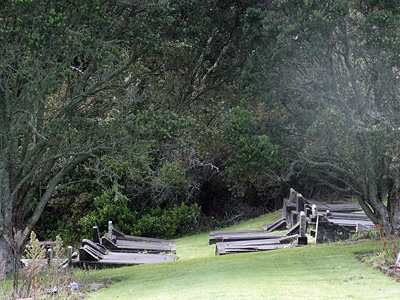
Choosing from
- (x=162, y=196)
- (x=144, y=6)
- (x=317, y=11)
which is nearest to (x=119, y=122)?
(x=144, y=6)

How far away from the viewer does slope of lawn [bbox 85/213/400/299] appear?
10980 mm

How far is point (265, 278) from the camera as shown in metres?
13.2

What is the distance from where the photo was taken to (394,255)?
1398 centimetres

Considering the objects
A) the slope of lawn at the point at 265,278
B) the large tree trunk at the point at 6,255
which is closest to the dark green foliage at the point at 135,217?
the slope of lawn at the point at 265,278

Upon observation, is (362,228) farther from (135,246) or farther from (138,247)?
(135,246)

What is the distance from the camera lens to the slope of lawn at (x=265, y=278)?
36.0ft

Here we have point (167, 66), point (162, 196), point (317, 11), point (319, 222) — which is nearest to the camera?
point (317, 11)

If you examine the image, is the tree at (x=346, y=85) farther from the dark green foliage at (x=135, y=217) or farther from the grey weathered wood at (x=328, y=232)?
the dark green foliage at (x=135, y=217)

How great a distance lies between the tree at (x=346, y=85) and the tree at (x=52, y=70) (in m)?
4.36

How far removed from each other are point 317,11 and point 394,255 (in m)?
7.39

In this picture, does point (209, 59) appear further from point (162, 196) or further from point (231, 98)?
point (162, 196)

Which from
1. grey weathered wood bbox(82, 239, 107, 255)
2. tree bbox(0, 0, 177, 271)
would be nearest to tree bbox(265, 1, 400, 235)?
tree bbox(0, 0, 177, 271)

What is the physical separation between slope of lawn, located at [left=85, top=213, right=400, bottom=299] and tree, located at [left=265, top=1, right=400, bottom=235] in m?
2.75

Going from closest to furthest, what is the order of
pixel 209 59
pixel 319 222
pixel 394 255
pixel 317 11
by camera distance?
1. pixel 394 255
2. pixel 317 11
3. pixel 319 222
4. pixel 209 59
